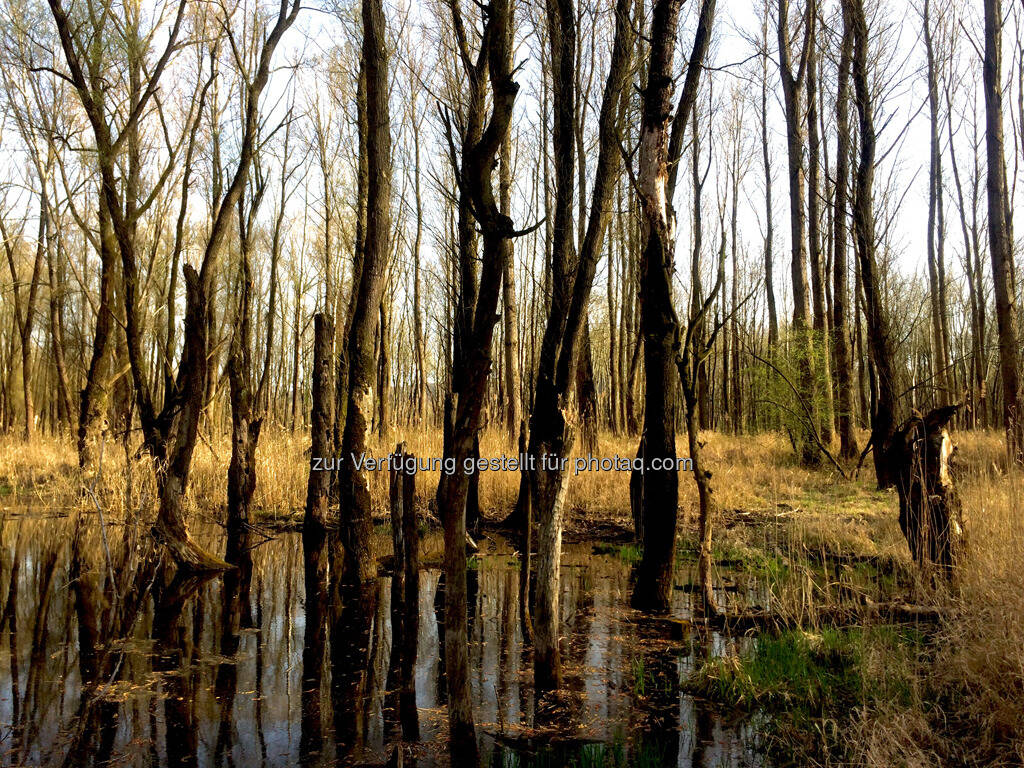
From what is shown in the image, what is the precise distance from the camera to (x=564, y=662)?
437cm

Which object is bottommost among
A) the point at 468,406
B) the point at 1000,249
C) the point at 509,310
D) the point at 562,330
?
the point at 468,406

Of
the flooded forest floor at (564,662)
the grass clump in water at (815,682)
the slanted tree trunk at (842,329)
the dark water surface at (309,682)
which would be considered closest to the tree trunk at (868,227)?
the flooded forest floor at (564,662)

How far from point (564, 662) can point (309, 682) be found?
156cm

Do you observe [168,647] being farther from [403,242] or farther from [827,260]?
[827,260]

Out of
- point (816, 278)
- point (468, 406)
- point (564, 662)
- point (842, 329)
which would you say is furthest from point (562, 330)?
point (816, 278)

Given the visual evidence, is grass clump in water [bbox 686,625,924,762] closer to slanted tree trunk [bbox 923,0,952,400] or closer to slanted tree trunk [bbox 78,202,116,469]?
slanted tree trunk [bbox 78,202,116,469]

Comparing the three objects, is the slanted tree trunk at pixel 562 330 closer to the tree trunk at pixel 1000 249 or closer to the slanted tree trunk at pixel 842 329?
the tree trunk at pixel 1000 249

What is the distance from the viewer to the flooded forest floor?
3221 millimetres

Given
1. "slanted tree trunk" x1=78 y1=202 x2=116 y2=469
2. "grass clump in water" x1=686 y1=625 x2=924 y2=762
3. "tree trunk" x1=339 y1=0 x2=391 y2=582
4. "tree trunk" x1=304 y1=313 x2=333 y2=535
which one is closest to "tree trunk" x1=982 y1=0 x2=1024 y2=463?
"grass clump in water" x1=686 y1=625 x2=924 y2=762

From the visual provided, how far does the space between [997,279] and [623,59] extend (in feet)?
27.2

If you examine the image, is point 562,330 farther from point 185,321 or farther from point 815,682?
point 185,321

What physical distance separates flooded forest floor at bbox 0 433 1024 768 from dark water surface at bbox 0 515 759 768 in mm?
18

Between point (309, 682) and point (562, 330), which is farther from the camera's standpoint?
point (562, 330)

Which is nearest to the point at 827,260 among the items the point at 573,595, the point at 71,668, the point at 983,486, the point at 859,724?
the point at 983,486
